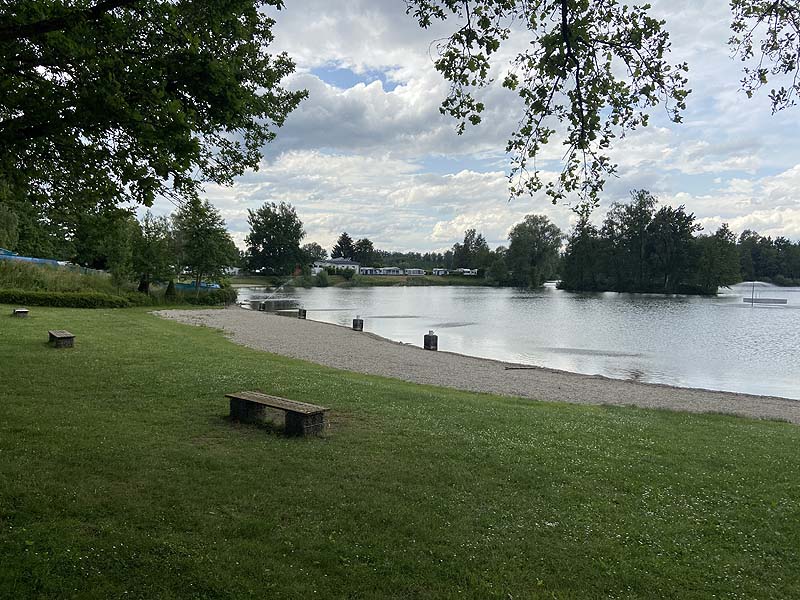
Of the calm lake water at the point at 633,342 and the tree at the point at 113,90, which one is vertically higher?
the tree at the point at 113,90

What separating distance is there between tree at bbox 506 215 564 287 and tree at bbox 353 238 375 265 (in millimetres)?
68223

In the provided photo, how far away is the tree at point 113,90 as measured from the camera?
18.3 feet

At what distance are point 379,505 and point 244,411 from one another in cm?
360

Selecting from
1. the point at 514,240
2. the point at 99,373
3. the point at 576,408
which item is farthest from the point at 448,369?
the point at 514,240

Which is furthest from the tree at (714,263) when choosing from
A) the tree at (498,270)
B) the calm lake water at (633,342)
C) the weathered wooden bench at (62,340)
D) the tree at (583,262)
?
the weathered wooden bench at (62,340)

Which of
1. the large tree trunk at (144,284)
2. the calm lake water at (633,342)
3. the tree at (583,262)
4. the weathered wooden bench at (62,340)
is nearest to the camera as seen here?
the weathered wooden bench at (62,340)

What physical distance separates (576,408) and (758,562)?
7575mm

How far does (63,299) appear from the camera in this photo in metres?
30.1

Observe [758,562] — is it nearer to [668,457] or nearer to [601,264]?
[668,457]

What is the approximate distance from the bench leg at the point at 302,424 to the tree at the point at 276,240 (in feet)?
395

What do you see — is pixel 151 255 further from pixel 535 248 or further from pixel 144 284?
pixel 535 248

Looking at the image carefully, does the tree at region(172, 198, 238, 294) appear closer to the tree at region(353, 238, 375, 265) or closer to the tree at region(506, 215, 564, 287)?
the tree at region(506, 215, 564, 287)

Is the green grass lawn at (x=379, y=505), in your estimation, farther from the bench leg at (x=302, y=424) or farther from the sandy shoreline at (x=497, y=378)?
the sandy shoreline at (x=497, y=378)

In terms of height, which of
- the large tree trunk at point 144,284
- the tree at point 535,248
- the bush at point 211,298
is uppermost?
the tree at point 535,248
